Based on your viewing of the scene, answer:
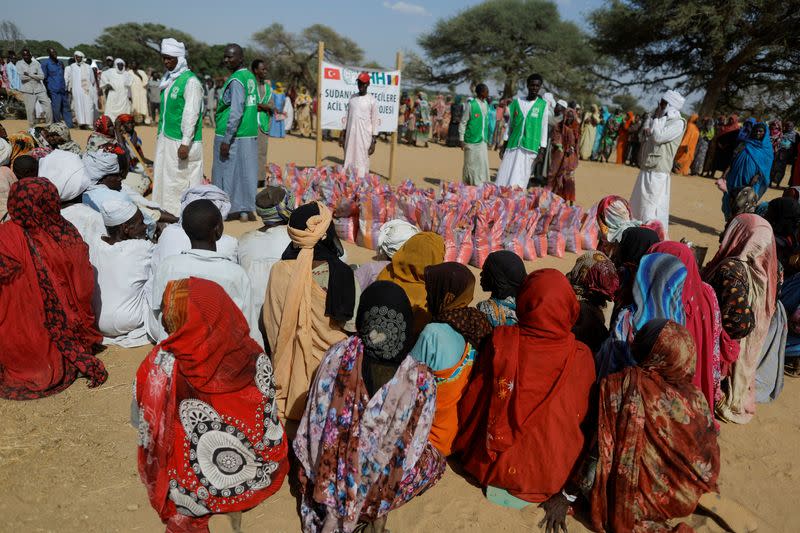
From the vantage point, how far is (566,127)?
9141mm

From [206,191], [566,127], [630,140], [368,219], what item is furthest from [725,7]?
[206,191]

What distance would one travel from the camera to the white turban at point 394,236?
4656mm

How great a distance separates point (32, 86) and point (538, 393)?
51.6 ft

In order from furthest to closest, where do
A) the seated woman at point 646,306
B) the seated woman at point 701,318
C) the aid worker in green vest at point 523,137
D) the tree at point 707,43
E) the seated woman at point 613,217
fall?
the tree at point 707,43 → the aid worker in green vest at point 523,137 → the seated woman at point 613,217 → the seated woman at point 701,318 → the seated woman at point 646,306

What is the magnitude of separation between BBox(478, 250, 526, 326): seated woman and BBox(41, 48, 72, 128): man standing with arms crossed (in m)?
15.0

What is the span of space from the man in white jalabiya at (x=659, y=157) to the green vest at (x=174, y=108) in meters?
5.44

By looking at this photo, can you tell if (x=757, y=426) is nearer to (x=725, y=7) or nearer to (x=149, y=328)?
(x=149, y=328)

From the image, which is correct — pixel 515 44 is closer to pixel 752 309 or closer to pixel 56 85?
pixel 56 85

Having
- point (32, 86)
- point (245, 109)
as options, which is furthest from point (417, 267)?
point (32, 86)

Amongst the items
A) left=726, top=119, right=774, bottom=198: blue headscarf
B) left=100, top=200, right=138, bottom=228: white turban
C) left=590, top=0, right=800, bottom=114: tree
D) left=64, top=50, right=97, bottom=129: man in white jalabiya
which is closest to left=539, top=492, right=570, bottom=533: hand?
left=100, top=200, right=138, bottom=228: white turban

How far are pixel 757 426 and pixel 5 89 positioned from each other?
2024 centimetres

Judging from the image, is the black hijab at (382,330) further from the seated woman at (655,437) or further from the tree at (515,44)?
the tree at (515,44)

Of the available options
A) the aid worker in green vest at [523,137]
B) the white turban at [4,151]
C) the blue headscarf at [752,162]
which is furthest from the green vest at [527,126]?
the white turban at [4,151]

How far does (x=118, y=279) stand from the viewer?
3934mm
